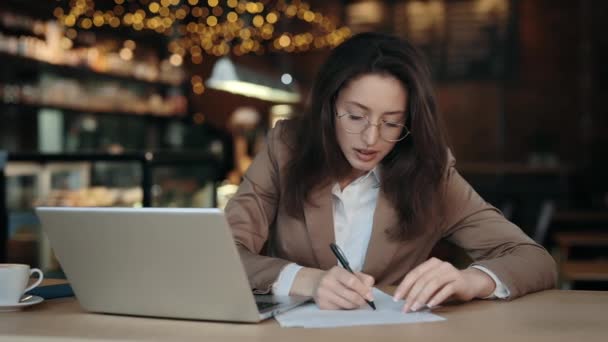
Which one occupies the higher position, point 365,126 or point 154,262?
point 365,126

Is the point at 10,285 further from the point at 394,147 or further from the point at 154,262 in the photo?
the point at 394,147

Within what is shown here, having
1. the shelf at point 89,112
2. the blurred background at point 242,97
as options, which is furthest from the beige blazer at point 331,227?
the shelf at point 89,112

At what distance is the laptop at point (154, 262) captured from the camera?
1253 mm

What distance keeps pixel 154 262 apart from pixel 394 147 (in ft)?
3.05

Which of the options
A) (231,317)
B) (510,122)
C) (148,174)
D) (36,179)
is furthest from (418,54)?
(510,122)

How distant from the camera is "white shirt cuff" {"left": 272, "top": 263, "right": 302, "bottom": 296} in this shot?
5.50 ft

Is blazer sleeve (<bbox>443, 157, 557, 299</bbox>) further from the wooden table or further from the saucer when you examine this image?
the saucer

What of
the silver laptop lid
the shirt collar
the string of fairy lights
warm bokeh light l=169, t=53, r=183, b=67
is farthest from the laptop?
warm bokeh light l=169, t=53, r=183, b=67

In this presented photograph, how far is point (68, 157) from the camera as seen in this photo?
3.75 meters

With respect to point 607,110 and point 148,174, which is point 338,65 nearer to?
point 148,174

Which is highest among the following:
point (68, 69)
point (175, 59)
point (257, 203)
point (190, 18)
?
point (190, 18)

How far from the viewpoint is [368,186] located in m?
2.07

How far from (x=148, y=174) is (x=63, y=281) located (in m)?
1.95

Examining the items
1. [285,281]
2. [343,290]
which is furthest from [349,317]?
[285,281]
